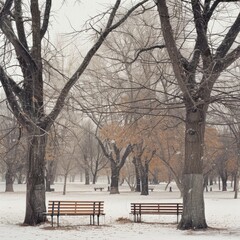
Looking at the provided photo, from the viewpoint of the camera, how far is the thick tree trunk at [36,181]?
591 inches

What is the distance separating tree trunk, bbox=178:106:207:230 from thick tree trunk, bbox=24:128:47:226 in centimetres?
495

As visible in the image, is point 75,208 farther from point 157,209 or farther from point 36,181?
point 157,209

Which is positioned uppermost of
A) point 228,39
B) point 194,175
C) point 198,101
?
point 228,39

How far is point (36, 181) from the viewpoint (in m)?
15.2

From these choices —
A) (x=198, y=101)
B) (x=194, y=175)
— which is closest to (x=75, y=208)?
(x=194, y=175)

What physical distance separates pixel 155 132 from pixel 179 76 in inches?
761

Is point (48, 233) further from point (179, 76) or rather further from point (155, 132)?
point (155, 132)

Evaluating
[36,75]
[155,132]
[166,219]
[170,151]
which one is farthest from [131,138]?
[36,75]

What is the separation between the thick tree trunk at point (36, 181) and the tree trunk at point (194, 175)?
495 cm

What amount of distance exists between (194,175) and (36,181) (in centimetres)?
558

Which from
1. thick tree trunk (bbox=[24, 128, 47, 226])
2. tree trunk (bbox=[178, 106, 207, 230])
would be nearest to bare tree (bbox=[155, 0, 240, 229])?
tree trunk (bbox=[178, 106, 207, 230])

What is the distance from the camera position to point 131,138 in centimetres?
3309

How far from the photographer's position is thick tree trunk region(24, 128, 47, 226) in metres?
15.0

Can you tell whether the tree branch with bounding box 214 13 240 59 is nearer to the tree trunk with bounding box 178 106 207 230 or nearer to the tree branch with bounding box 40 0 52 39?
the tree trunk with bounding box 178 106 207 230
